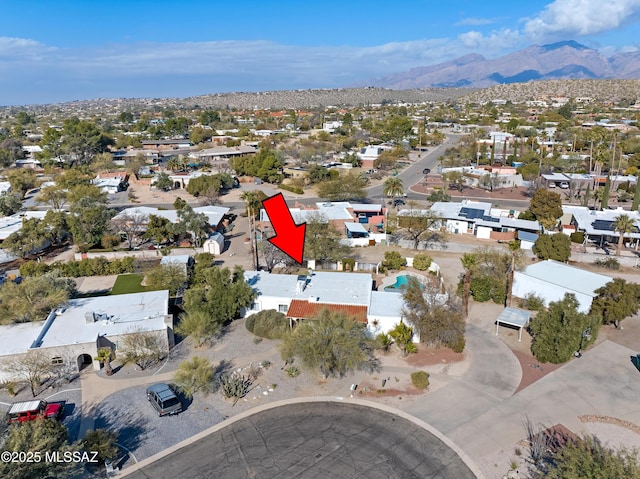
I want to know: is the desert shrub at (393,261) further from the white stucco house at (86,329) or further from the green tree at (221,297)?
the white stucco house at (86,329)

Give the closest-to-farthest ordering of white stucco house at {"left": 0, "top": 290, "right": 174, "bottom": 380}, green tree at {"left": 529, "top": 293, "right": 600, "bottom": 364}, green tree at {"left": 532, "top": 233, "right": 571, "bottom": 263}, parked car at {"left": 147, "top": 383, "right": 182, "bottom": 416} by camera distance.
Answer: parked car at {"left": 147, "top": 383, "right": 182, "bottom": 416} → white stucco house at {"left": 0, "top": 290, "right": 174, "bottom": 380} → green tree at {"left": 529, "top": 293, "right": 600, "bottom": 364} → green tree at {"left": 532, "top": 233, "right": 571, "bottom": 263}

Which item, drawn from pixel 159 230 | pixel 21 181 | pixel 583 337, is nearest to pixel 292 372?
pixel 583 337

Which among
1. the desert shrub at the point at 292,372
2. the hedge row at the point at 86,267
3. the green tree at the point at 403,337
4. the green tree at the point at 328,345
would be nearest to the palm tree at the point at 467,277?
the green tree at the point at 403,337

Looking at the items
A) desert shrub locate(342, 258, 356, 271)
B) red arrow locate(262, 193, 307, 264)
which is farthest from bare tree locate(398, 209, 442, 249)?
red arrow locate(262, 193, 307, 264)

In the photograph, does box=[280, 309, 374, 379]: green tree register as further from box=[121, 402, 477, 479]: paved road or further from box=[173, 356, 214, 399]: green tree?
box=[173, 356, 214, 399]: green tree

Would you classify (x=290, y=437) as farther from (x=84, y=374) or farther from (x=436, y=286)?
(x=436, y=286)

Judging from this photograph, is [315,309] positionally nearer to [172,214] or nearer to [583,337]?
[583,337]

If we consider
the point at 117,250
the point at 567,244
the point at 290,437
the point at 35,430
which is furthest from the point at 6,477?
the point at 567,244
